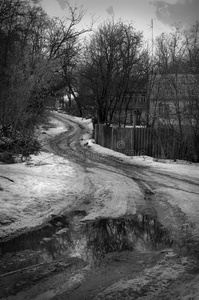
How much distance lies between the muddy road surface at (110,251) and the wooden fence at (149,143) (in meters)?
9.57

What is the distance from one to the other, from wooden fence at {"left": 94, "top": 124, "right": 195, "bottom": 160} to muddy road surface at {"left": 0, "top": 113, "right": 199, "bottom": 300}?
377 inches

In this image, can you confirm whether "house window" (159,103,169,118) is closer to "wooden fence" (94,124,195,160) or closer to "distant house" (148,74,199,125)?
"distant house" (148,74,199,125)

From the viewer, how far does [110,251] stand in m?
5.15

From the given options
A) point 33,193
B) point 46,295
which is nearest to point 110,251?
point 46,295

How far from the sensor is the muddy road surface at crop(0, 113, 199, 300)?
3811mm

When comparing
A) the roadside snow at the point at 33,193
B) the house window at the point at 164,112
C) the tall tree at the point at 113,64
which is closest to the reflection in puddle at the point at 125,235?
the roadside snow at the point at 33,193

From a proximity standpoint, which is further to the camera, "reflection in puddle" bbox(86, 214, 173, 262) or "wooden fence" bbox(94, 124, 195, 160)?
"wooden fence" bbox(94, 124, 195, 160)

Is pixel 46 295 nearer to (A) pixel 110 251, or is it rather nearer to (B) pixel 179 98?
(A) pixel 110 251

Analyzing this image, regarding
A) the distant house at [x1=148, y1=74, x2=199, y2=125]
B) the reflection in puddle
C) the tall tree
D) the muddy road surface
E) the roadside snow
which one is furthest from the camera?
the tall tree

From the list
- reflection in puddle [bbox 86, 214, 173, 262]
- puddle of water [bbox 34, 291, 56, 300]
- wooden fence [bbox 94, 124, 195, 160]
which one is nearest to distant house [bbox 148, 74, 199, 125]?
wooden fence [bbox 94, 124, 195, 160]

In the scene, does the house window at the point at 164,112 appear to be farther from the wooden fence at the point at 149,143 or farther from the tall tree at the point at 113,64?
the tall tree at the point at 113,64

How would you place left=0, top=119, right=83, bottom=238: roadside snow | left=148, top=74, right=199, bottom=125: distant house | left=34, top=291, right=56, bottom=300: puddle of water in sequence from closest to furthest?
left=34, top=291, right=56, bottom=300: puddle of water, left=0, top=119, right=83, bottom=238: roadside snow, left=148, top=74, right=199, bottom=125: distant house

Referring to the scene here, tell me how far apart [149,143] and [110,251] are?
15.6 metres

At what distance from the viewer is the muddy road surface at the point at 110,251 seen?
3.81m
